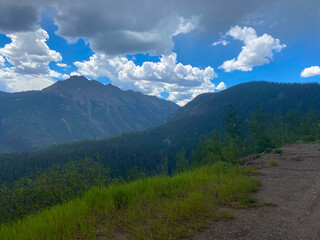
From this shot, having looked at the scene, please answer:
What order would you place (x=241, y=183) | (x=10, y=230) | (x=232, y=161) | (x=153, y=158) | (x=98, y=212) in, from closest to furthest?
(x=10, y=230), (x=98, y=212), (x=241, y=183), (x=232, y=161), (x=153, y=158)

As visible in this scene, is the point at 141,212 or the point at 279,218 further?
the point at 141,212

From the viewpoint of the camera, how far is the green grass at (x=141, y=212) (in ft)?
14.3

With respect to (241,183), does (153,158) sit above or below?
below

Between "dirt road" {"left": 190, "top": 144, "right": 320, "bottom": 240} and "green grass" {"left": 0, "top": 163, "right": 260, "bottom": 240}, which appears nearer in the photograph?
"dirt road" {"left": 190, "top": 144, "right": 320, "bottom": 240}

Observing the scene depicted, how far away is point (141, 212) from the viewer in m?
5.20

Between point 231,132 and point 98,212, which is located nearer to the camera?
point 98,212

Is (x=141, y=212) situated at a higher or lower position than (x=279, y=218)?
higher

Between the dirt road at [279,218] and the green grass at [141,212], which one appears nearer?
the dirt road at [279,218]

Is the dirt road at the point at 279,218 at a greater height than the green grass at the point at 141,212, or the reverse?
the green grass at the point at 141,212

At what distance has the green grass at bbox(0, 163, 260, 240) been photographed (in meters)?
4.35

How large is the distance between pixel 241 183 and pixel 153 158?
14614cm

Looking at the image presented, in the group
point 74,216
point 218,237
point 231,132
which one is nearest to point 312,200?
point 218,237

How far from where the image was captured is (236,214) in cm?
512

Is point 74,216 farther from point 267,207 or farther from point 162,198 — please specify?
point 267,207
